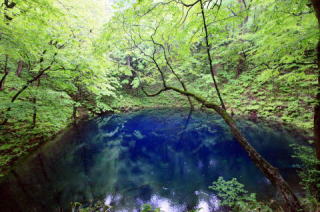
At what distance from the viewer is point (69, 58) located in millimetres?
7098

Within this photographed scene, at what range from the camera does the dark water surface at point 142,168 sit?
Answer: 4836 mm

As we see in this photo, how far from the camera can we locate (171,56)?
754 cm

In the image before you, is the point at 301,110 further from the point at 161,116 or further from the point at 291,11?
the point at 161,116

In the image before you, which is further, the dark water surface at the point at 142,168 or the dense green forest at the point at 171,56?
the dark water surface at the point at 142,168

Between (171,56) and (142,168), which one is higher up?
(171,56)

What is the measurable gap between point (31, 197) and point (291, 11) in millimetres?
8707

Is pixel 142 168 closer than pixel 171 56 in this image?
Yes

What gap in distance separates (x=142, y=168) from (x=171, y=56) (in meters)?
5.20

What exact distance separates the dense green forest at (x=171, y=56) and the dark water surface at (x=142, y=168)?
791 millimetres

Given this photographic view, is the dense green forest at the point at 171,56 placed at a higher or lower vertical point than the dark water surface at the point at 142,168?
higher

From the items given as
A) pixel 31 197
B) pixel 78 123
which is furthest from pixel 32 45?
pixel 78 123

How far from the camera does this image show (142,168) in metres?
6.98

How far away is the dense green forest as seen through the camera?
370cm

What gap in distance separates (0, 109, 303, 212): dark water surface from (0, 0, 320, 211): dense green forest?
0.79 meters
